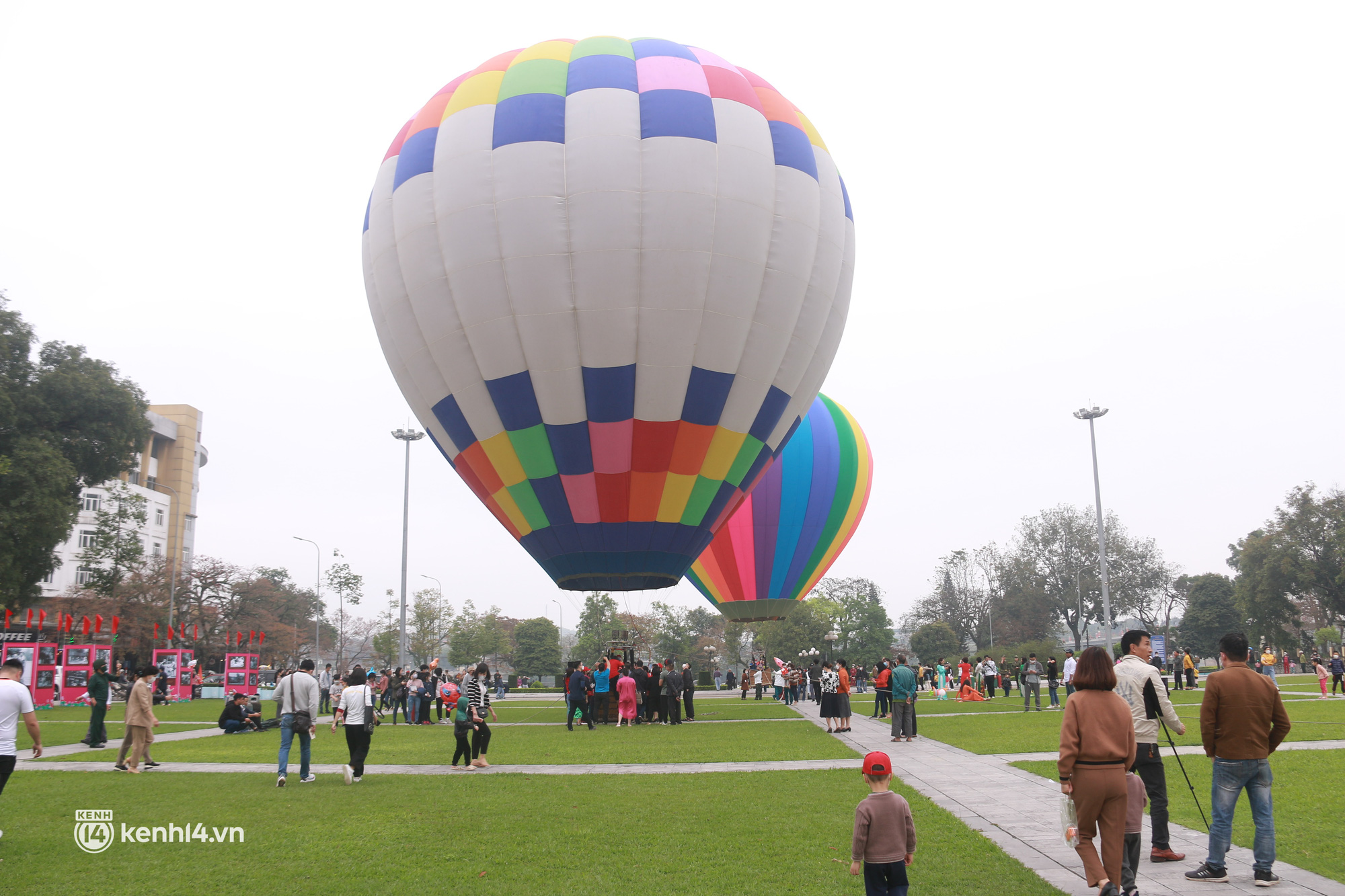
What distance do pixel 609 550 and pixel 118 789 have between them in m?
9.59

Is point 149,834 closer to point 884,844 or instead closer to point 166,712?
point 884,844

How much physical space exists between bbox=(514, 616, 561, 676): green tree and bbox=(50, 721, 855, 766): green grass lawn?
74.7 meters

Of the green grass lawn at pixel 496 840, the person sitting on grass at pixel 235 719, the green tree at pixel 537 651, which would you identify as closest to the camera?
the green grass lawn at pixel 496 840

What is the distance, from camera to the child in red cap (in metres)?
5.02

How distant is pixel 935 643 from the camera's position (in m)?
82.1

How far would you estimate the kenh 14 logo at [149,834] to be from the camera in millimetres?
8180

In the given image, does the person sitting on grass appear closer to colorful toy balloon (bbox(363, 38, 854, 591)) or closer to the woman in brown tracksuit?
colorful toy balloon (bbox(363, 38, 854, 591))

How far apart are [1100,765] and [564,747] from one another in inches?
481

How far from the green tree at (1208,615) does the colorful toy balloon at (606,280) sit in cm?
7338

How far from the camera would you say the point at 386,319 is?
18250 millimetres

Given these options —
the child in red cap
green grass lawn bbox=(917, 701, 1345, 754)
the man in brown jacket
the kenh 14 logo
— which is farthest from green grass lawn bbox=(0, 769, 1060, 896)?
green grass lawn bbox=(917, 701, 1345, 754)

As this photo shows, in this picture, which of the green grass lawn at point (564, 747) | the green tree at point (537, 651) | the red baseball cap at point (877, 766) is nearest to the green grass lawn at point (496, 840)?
the red baseball cap at point (877, 766)

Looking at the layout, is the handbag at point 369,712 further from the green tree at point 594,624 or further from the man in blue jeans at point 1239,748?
the green tree at point 594,624

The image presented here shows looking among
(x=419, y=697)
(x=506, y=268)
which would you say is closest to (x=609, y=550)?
(x=506, y=268)
